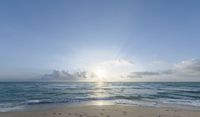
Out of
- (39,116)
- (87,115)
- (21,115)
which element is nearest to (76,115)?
(87,115)

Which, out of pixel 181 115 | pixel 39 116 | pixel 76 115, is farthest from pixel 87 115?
pixel 181 115

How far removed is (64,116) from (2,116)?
3.35 metres

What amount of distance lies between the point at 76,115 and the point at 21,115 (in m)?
3.07

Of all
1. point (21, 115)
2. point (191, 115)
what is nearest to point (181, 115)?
point (191, 115)

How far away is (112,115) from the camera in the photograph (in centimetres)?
1101

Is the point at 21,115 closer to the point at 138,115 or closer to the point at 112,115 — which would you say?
the point at 112,115

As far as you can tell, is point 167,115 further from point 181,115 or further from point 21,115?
point 21,115

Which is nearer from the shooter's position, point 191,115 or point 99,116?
point 99,116

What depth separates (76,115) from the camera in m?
11.2

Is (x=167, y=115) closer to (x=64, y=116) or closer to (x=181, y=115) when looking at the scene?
(x=181, y=115)

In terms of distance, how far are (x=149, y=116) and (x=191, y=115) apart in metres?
2.61

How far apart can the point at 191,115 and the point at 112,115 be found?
457 cm

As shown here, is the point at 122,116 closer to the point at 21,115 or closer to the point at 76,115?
the point at 76,115

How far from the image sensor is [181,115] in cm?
1139
